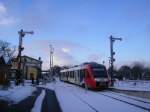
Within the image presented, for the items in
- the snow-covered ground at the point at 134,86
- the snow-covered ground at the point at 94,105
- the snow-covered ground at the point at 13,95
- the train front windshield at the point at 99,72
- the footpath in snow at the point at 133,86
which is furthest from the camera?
the snow-covered ground at the point at 134,86

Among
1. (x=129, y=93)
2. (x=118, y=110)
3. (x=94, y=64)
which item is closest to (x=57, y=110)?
(x=118, y=110)

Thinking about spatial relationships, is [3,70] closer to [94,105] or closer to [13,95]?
[13,95]

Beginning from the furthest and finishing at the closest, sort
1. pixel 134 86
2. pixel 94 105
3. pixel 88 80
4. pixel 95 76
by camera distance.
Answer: pixel 134 86
pixel 88 80
pixel 95 76
pixel 94 105

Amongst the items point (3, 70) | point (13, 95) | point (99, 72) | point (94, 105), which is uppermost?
point (3, 70)

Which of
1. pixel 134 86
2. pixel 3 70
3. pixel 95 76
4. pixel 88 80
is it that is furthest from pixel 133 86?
pixel 3 70

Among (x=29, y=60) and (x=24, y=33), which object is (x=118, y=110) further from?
(x=29, y=60)

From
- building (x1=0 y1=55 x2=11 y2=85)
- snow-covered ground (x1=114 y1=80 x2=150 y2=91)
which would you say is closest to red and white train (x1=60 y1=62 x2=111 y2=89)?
snow-covered ground (x1=114 y1=80 x2=150 y2=91)

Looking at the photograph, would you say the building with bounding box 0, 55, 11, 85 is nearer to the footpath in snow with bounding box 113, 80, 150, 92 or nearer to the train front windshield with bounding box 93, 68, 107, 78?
the train front windshield with bounding box 93, 68, 107, 78

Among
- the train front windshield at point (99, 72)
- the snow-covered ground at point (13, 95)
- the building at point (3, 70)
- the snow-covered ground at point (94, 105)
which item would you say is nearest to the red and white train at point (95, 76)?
the train front windshield at point (99, 72)

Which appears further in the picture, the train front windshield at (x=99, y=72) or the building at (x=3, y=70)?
the building at (x=3, y=70)

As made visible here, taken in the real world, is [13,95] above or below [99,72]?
below

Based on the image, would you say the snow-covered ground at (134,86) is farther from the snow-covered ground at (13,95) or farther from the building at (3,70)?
the building at (3,70)

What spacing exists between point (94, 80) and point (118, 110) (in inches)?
826

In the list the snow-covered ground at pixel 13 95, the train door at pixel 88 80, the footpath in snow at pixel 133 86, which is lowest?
the snow-covered ground at pixel 13 95
